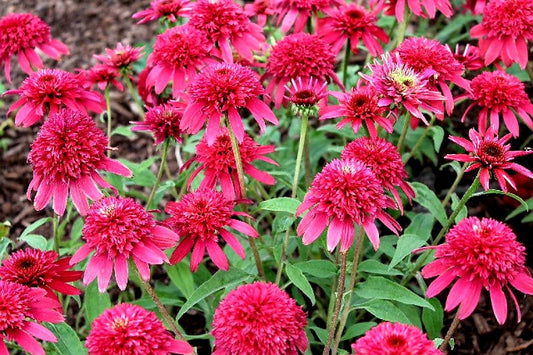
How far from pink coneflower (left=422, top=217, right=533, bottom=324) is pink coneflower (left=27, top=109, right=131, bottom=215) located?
3.86 feet

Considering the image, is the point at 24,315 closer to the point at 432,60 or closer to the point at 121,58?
the point at 121,58

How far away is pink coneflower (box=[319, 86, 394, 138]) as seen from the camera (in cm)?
216

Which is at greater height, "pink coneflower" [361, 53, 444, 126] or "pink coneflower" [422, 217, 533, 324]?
"pink coneflower" [361, 53, 444, 126]

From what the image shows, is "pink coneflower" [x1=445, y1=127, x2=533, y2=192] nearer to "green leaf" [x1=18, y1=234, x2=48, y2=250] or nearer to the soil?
the soil

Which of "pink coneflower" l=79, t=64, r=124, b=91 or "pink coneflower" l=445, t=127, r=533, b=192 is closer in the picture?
"pink coneflower" l=445, t=127, r=533, b=192

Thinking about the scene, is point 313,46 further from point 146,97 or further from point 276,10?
point 146,97

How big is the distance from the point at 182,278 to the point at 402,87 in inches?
45.4

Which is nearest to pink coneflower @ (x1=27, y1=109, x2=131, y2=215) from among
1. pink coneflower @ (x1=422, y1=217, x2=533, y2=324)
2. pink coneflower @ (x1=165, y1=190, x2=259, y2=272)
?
pink coneflower @ (x1=165, y1=190, x2=259, y2=272)

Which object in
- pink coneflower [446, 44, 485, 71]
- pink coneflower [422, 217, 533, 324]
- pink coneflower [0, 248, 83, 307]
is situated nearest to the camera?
pink coneflower [422, 217, 533, 324]

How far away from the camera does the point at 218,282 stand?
2.16 m

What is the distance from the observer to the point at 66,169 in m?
2.02

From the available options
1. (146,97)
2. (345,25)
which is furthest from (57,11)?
(345,25)

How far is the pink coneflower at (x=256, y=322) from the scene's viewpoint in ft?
5.42

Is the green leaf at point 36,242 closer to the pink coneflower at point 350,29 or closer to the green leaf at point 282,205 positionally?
the green leaf at point 282,205
